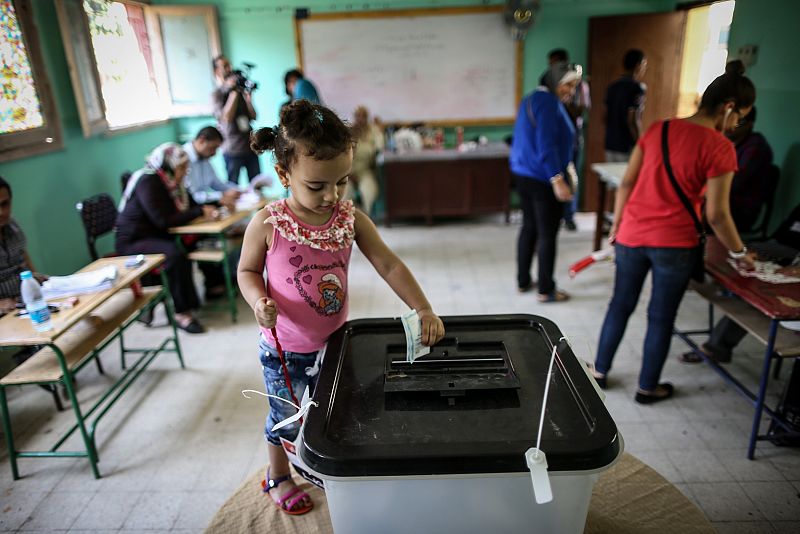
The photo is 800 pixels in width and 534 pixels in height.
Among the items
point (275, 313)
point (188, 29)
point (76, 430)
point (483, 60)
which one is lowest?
point (76, 430)

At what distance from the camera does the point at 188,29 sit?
5.04 meters

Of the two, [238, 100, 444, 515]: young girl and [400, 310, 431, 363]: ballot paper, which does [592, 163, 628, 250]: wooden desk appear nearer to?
[238, 100, 444, 515]: young girl

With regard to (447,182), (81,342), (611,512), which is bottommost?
(611,512)

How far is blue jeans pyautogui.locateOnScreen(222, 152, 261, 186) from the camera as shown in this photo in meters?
4.73

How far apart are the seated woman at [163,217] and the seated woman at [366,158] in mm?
1958

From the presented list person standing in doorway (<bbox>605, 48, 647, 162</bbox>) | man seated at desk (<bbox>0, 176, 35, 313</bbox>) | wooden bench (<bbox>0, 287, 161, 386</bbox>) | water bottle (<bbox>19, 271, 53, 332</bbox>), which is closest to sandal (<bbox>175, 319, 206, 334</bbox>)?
wooden bench (<bbox>0, 287, 161, 386</bbox>)

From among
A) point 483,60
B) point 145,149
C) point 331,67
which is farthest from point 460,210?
point 145,149

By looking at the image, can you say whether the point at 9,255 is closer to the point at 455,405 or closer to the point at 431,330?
the point at 431,330

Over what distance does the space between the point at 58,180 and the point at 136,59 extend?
1872 mm

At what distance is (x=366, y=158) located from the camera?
5.03m

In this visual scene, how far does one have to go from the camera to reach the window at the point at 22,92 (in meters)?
2.93

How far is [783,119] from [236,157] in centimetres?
402

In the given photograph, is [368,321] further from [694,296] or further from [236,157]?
[236,157]

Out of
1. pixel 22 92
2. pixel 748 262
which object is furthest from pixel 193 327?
pixel 748 262
